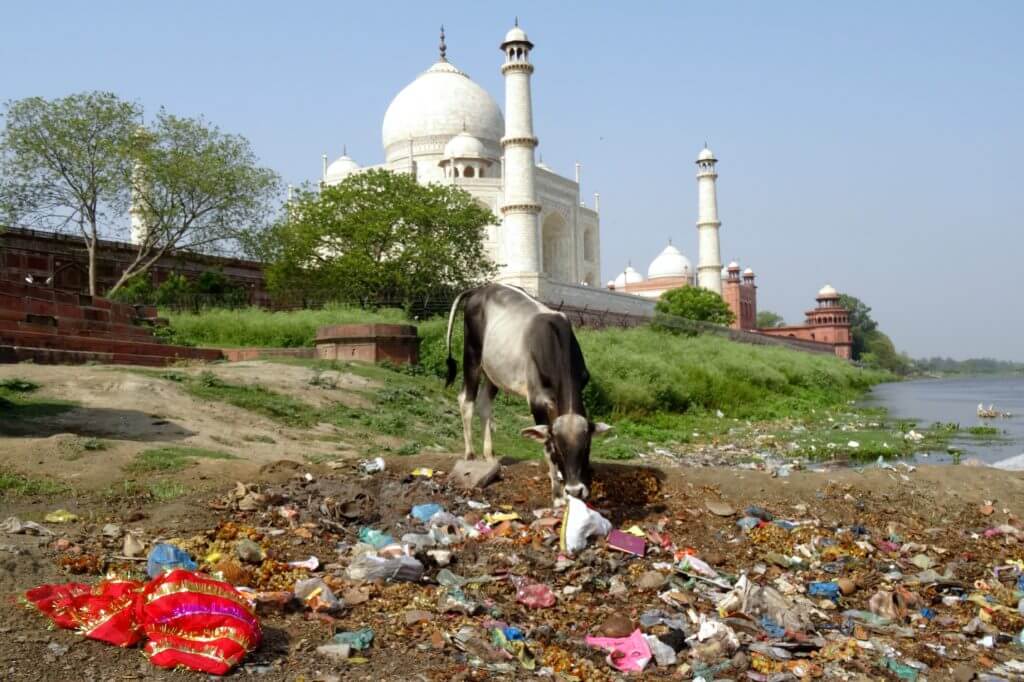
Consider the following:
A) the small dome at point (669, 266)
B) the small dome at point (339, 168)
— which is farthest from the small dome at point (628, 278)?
the small dome at point (339, 168)

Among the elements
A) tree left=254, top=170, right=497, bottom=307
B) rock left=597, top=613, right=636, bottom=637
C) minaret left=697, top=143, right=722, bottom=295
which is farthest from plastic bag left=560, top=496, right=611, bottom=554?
minaret left=697, top=143, right=722, bottom=295

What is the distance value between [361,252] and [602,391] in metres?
9.57

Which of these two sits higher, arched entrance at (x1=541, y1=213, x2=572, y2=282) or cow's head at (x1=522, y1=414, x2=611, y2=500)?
arched entrance at (x1=541, y1=213, x2=572, y2=282)

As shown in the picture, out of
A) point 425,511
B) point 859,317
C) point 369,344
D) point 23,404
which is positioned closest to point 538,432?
point 425,511

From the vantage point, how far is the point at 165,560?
4438 millimetres

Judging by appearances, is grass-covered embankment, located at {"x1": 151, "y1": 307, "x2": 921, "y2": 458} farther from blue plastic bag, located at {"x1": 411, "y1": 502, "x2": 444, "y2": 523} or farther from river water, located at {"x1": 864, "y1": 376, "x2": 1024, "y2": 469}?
blue plastic bag, located at {"x1": 411, "y1": 502, "x2": 444, "y2": 523}

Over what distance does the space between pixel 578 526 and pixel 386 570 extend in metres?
1.20

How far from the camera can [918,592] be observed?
5.30m

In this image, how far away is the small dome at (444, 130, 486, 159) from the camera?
4209 cm

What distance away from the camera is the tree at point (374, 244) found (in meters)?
23.5

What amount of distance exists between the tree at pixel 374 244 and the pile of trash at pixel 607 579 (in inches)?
667

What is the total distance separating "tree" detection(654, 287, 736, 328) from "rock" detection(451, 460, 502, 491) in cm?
3730

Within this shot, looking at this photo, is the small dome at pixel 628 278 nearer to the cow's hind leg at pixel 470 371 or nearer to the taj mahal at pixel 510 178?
the taj mahal at pixel 510 178

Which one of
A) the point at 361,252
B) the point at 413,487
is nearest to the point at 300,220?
the point at 361,252
